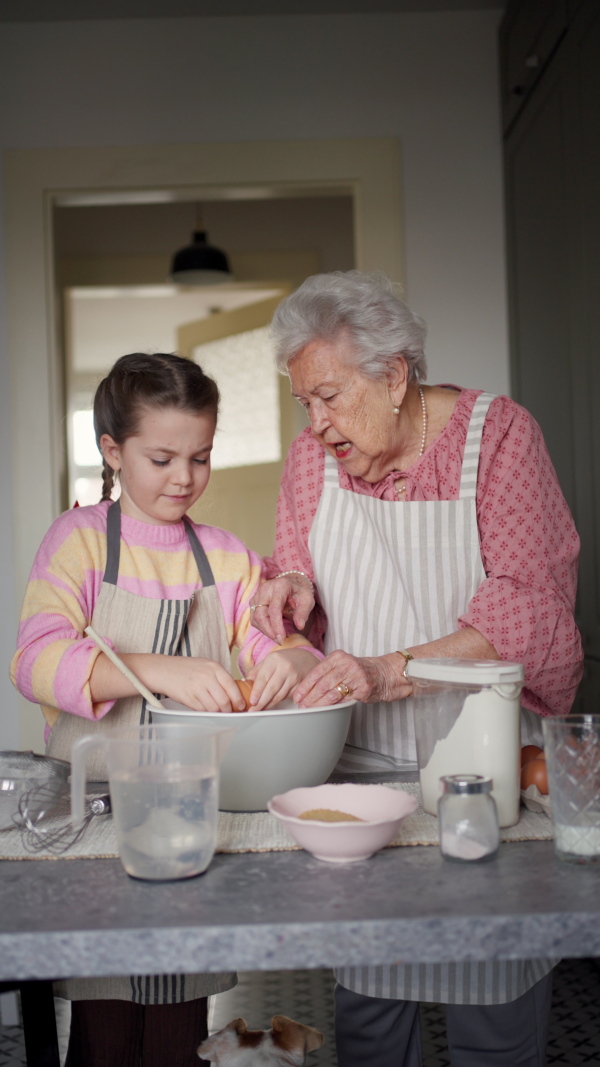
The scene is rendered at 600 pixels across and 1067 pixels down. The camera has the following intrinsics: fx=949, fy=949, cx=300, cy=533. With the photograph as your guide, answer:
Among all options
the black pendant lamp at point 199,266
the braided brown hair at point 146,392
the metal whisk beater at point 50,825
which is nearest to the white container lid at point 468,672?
the metal whisk beater at point 50,825

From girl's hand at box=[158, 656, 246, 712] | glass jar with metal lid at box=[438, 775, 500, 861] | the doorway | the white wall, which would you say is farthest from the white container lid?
the doorway

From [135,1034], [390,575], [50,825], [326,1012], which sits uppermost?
[390,575]

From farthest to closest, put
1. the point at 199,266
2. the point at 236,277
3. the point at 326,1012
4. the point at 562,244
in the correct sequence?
the point at 236,277 < the point at 199,266 < the point at 562,244 < the point at 326,1012

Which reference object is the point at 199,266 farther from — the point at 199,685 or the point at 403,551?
the point at 199,685

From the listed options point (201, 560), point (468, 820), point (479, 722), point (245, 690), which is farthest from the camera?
point (201, 560)

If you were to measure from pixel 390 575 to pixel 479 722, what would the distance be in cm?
57

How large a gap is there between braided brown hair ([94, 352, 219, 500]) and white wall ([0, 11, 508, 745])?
1568 millimetres

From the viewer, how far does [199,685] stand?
1.12 metres

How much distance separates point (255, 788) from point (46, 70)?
263 cm

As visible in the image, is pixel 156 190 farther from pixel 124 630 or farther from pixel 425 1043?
pixel 425 1043

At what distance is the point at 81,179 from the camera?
9.55 feet

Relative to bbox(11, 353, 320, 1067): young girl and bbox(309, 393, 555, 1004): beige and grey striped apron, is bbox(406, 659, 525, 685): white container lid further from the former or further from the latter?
bbox(309, 393, 555, 1004): beige and grey striped apron

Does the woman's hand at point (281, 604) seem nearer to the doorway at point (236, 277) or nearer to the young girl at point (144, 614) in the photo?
the young girl at point (144, 614)

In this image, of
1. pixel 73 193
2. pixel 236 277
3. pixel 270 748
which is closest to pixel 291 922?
pixel 270 748
